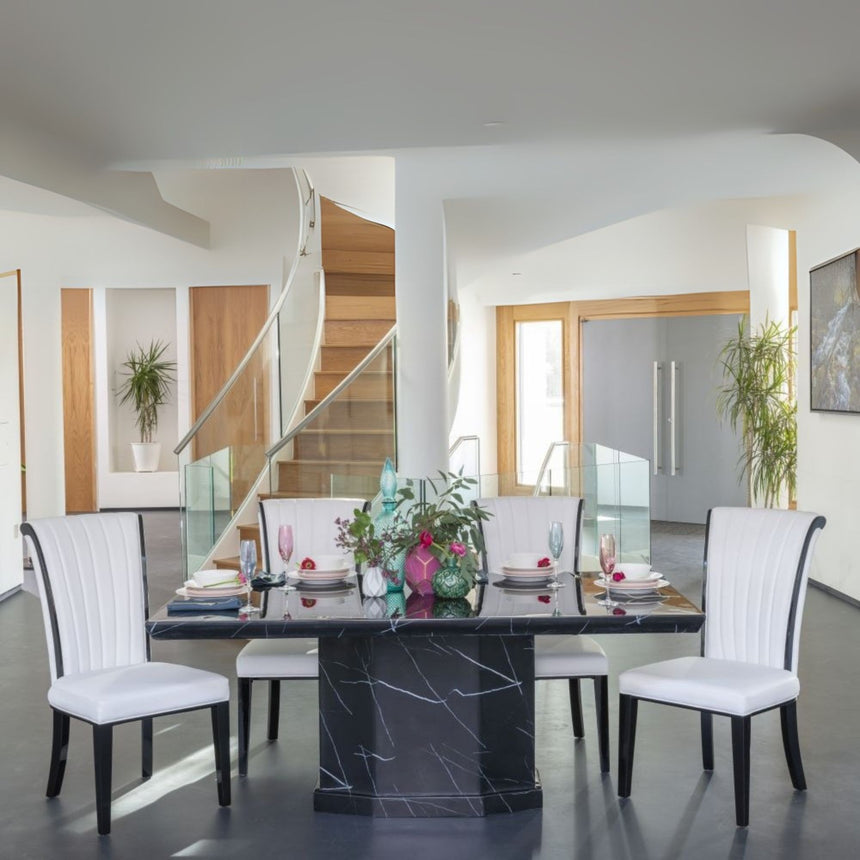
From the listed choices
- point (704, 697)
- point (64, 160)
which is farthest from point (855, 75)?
point (64, 160)

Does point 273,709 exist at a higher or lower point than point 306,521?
lower

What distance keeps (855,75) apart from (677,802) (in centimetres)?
307

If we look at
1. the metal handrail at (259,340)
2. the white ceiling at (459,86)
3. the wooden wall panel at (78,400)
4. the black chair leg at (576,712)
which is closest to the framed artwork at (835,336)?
the white ceiling at (459,86)

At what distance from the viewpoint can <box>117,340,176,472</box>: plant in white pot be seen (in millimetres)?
13547

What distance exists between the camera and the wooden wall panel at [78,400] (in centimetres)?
1358

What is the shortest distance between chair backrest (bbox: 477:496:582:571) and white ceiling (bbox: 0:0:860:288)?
70.8 inches

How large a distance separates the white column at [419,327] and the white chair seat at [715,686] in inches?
133

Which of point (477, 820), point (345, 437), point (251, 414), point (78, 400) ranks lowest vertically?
point (477, 820)

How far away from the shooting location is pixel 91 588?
13.4 feet

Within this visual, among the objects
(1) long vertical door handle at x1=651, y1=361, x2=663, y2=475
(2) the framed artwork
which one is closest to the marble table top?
(2) the framed artwork

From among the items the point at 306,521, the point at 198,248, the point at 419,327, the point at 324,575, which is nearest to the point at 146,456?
the point at 198,248

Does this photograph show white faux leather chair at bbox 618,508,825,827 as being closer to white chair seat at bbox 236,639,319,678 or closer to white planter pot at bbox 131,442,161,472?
white chair seat at bbox 236,639,319,678

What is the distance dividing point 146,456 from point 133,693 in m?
10.2

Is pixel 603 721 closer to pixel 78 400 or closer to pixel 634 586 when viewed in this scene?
pixel 634 586
